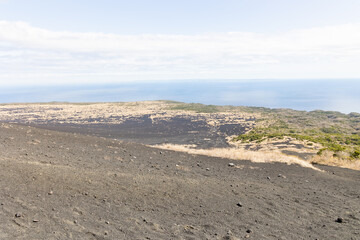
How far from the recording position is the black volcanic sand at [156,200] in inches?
257

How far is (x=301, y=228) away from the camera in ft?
24.6

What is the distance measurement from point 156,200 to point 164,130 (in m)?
40.5

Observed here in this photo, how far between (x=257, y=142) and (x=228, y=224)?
29.9 metres

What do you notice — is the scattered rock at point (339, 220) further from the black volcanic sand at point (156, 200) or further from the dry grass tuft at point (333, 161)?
Answer: the dry grass tuft at point (333, 161)

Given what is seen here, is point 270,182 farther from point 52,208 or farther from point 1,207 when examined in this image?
point 1,207

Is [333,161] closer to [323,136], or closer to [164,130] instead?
[323,136]

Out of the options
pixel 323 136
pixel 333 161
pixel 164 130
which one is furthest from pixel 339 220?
pixel 164 130

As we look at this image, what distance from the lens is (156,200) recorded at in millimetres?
8602

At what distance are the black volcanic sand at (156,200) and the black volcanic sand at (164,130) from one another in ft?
76.0

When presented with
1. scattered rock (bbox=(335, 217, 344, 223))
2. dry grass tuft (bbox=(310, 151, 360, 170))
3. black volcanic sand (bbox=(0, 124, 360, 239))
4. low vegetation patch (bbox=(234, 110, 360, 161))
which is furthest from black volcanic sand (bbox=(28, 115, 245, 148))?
scattered rock (bbox=(335, 217, 344, 223))

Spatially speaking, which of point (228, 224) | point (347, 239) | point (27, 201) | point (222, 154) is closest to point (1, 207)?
point (27, 201)

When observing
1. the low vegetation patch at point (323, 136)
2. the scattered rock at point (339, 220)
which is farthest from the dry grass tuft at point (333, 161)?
the scattered rock at point (339, 220)

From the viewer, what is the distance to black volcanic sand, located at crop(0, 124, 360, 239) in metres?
6.54

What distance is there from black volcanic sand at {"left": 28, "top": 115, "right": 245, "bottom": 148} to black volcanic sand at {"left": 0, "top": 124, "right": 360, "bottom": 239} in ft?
76.0
